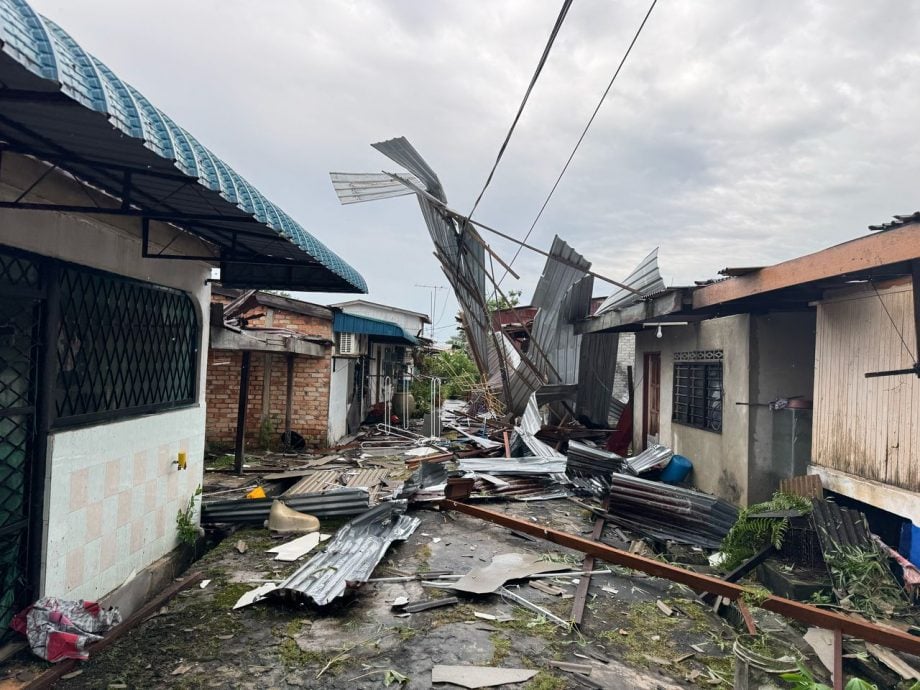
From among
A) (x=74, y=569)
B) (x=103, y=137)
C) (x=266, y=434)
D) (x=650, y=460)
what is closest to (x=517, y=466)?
(x=650, y=460)

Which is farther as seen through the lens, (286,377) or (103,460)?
(286,377)

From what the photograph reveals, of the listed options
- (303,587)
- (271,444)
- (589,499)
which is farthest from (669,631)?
(271,444)

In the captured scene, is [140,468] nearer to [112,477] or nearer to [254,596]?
[112,477]

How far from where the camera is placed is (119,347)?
4.31 meters

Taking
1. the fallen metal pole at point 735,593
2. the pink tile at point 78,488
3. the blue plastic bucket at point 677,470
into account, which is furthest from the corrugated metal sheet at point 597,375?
the pink tile at point 78,488

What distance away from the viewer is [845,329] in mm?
5258

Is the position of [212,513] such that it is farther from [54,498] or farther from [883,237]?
[883,237]

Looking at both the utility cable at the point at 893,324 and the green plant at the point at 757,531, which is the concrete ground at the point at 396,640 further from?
the utility cable at the point at 893,324

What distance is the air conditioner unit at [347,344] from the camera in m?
12.0

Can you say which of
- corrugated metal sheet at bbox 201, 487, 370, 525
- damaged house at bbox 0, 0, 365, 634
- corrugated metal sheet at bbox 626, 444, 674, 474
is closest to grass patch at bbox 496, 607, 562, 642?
corrugated metal sheet at bbox 201, 487, 370, 525

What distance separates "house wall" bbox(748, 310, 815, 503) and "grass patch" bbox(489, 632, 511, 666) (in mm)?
4400

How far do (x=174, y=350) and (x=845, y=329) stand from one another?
6717 mm

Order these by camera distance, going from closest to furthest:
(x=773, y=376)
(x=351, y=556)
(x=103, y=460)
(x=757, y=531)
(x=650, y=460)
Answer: (x=103, y=460) < (x=351, y=556) < (x=757, y=531) < (x=773, y=376) < (x=650, y=460)

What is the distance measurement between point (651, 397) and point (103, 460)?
30.3ft
